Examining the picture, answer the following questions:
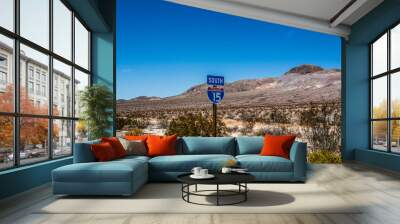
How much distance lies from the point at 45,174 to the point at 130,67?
5.51 meters

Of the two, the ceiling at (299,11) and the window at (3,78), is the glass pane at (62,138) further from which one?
the ceiling at (299,11)

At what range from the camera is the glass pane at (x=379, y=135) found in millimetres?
8391

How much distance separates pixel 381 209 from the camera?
4.11m

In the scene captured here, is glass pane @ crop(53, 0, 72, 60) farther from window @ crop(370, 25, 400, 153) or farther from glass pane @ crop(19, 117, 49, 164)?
window @ crop(370, 25, 400, 153)

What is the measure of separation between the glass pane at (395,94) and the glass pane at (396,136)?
7.5 inches

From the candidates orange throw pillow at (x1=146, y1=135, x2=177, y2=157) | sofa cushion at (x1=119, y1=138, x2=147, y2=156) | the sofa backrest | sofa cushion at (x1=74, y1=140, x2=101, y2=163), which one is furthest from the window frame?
the sofa backrest

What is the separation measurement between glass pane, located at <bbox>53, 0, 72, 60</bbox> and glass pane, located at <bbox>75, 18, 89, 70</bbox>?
0.43 meters

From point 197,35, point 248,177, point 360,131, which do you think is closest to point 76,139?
point 248,177

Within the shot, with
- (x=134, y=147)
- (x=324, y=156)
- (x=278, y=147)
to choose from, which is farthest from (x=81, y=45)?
(x=324, y=156)

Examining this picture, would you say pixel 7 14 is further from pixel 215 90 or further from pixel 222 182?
pixel 215 90

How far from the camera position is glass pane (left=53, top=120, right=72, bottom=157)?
6.45m

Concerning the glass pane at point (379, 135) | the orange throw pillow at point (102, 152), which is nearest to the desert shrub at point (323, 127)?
the glass pane at point (379, 135)

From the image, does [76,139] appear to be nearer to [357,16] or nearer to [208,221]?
[208,221]

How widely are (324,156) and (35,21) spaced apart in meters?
7.41
